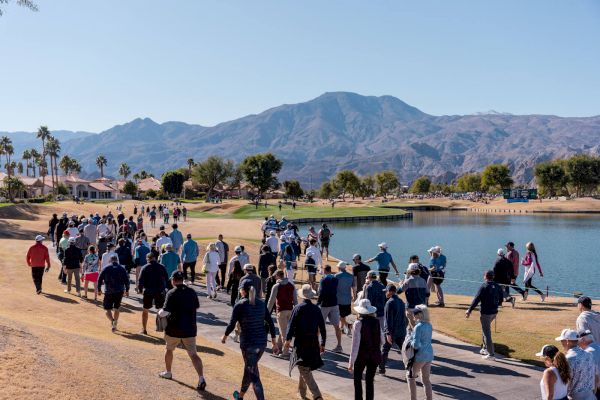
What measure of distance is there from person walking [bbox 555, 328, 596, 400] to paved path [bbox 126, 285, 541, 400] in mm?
3463

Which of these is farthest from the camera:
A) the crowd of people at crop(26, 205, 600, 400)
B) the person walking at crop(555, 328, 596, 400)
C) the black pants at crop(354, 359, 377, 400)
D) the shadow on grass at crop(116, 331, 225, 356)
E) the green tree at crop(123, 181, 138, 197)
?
the green tree at crop(123, 181, 138, 197)

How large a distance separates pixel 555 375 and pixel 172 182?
145 meters

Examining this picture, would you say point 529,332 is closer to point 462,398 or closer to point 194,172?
point 462,398

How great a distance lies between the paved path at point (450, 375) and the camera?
434 inches

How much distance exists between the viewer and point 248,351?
917 cm

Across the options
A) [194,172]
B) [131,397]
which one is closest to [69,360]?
[131,397]

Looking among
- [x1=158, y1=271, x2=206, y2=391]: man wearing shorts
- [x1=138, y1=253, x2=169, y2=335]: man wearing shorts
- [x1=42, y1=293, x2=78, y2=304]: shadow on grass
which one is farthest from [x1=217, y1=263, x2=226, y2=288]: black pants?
[x1=158, y1=271, x2=206, y2=391]: man wearing shorts

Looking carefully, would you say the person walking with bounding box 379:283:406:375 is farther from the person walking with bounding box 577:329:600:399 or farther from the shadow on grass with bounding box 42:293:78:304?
the shadow on grass with bounding box 42:293:78:304

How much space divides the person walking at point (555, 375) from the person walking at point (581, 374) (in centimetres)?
40

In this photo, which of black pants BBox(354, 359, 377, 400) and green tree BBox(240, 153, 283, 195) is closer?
black pants BBox(354, 359, 377, 400)

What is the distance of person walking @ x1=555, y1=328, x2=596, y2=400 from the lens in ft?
24.6

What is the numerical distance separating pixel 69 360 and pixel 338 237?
58210mm

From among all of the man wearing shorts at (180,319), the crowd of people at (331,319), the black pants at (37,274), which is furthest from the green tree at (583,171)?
the man wearing shorts at (180,319)

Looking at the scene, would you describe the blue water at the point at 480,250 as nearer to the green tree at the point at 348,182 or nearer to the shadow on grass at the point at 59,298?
the shadow on grass at the point at 59,298
